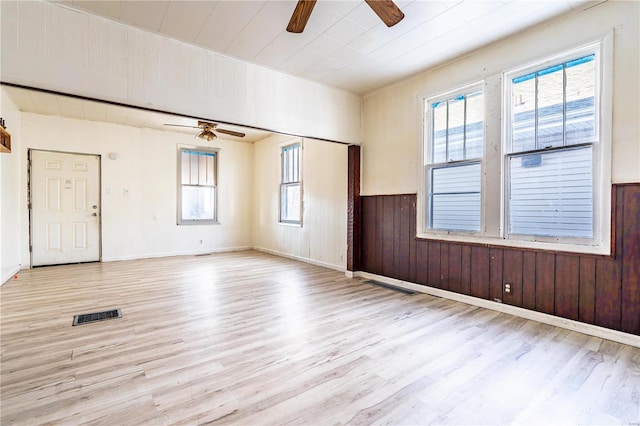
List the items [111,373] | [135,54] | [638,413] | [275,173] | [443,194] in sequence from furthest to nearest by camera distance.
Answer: [275,173]
[443,194]
[135,54]
[111,373]
[638,413]

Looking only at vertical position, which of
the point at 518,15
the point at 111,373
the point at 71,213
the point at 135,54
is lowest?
the point at 111,373

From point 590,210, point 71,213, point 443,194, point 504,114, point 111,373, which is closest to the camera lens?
point 111,373

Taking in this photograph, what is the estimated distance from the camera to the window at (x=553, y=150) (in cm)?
288

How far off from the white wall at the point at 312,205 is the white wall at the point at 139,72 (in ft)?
4.79

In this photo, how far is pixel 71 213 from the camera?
6.09m

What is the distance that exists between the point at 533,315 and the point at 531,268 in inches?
19.2

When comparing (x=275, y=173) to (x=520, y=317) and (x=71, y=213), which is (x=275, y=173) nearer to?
(x=71, y=213)

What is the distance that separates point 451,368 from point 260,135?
22.2 ft

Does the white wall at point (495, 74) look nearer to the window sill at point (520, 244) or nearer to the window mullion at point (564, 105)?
the window mullion at point (564, 105)

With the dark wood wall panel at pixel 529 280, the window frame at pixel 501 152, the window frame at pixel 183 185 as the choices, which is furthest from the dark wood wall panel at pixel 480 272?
the window frame at pixel 183 185

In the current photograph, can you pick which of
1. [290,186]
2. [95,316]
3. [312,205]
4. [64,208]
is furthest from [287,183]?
[95,316]

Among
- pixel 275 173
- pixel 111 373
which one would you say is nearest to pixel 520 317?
pixel 111 373

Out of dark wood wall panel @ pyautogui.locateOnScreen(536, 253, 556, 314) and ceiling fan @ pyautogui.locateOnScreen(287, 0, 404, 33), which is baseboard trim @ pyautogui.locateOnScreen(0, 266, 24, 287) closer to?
ceiling fan @ pyautogui.locateOnScreen(287, 0, 404, 33)

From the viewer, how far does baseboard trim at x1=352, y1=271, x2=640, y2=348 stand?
2.63 meters
